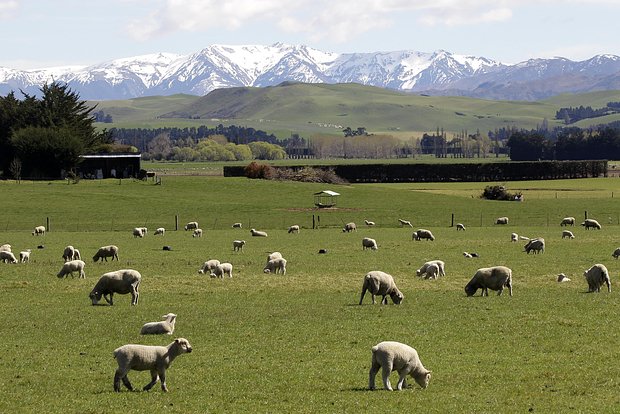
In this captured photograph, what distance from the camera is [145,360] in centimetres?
2020

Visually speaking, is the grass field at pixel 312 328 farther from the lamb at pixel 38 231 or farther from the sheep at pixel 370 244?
the lamb at pixel 38 231

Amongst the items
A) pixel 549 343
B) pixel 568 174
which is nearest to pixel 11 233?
pixel 549 343

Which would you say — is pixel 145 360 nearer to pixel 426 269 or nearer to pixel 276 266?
pixel 426 269

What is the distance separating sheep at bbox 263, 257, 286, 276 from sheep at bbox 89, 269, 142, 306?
35.5 ft

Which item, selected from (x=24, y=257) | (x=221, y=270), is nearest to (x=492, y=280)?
(x=221, y=270)

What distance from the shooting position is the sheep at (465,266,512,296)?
34438 millimetres

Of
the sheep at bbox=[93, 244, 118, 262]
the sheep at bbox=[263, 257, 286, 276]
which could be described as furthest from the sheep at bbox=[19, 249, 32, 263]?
the sheep at bbox=[263, 257, 286, 276]

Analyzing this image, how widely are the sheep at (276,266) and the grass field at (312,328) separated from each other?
55 centimetres

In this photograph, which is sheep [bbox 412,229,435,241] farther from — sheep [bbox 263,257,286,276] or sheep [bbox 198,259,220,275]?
sheep [bbox 198,259,220,275]

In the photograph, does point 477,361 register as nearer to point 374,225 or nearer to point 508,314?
point 508,314

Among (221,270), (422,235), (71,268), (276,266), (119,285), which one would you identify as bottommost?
(422,235)

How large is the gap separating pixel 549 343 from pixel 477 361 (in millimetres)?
3068

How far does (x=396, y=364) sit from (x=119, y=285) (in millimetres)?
15529

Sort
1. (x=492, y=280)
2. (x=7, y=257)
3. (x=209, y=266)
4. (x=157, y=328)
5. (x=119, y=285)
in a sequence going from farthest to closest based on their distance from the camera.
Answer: (x=7, y=257) < (x=209, y=266) < (x=492, y=280) < (x=119, y=285) < (x=157, y=328)
